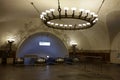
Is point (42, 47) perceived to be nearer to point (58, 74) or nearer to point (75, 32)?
point (75, 32)

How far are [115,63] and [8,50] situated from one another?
25.5ft

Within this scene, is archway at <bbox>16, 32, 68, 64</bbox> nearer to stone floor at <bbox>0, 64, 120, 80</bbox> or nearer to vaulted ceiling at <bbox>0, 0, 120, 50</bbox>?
vaulted ceiling at <bbox>0, 0, 120, 50</bbox>

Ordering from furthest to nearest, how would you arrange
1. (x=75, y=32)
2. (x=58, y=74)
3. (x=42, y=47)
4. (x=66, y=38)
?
(x=42, y=47) → (x=66, y=38) → (x=75, y=32) → (x=58, y=74)

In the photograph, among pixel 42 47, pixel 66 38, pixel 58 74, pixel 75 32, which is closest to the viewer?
Answer: pixel 58 74

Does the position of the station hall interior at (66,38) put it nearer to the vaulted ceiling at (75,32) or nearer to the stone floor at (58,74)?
the vaulted ceiling at (75,32)

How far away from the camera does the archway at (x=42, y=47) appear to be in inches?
632

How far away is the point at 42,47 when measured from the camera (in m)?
18.6

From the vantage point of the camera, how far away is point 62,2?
388 inches

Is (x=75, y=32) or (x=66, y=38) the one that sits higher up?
(x=75, y=32)

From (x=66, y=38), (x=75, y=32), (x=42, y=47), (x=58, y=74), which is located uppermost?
(x=75, y=32)

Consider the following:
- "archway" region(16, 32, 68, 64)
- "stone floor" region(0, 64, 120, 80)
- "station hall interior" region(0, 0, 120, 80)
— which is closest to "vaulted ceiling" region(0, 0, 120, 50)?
"station hall interior" region(0, 0, 120, 80)

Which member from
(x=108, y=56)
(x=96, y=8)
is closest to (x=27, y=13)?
(x=96, y=8)

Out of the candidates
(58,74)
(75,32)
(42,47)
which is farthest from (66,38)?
(58,74)

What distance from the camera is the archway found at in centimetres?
1605
